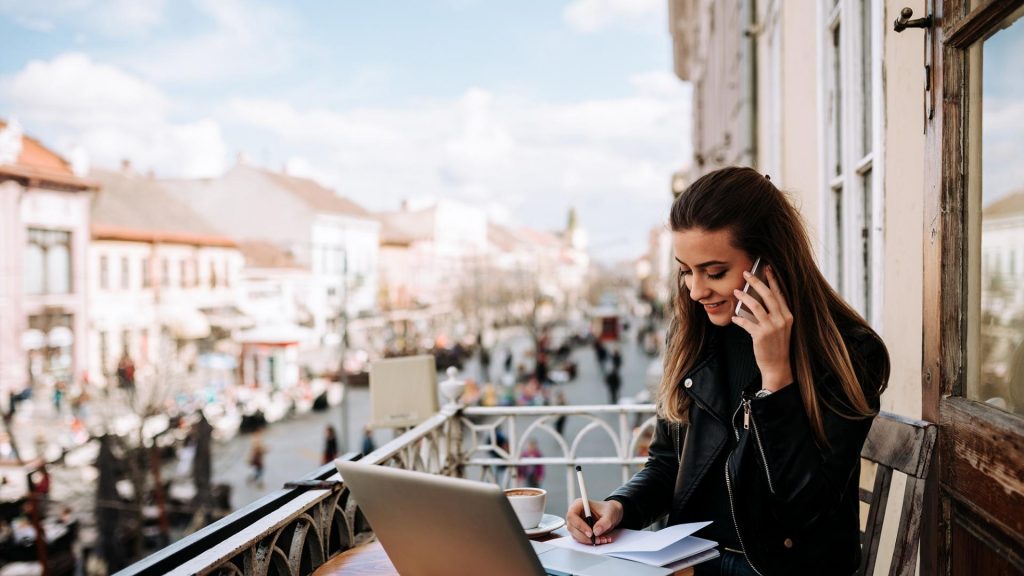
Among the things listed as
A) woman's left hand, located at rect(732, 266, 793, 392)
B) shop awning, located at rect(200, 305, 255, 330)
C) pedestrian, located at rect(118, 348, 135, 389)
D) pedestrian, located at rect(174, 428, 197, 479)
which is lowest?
pedestrian, located at rect(174, 428, 197, 479)

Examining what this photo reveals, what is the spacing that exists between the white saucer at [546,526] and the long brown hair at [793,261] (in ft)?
2.72

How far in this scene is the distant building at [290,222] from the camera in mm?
56656

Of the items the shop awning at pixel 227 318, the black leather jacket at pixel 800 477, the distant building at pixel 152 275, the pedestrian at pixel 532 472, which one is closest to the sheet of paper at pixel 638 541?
the black leather jacket at pixel 800 477

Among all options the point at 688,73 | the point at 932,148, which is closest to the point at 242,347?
the point at 688,73

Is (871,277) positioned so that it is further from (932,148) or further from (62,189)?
(62,189)

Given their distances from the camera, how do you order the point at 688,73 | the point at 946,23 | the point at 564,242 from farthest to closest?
the point at 564,242, the point at 688,73, the point at 946,23

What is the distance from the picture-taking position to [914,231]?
10.2 feet

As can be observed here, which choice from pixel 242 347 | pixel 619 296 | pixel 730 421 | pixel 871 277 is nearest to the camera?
pixel 730 421

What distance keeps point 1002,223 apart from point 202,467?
49.5 ft

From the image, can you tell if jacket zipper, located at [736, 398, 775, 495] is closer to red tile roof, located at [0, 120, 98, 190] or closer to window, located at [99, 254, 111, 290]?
red tile roof, located at [0, 120, 98, 190]

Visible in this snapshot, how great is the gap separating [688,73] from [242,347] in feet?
82.3

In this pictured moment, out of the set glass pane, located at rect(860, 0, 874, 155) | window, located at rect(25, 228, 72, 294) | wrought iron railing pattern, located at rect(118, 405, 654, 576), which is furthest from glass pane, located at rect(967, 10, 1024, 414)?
window, located at rect(25, 228, 72, 294)

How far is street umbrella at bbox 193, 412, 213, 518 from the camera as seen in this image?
48.9ft

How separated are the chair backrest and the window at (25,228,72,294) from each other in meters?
37.5
